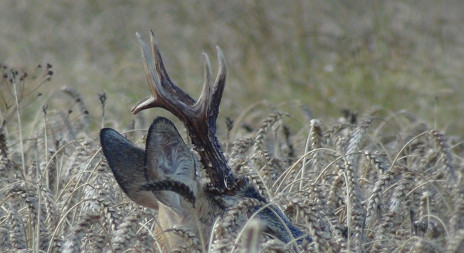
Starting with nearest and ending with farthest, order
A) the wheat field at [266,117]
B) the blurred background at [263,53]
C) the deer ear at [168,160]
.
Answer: the deer ear at [168,160], the wheat field at [266,117], the blurred background at [263,53]

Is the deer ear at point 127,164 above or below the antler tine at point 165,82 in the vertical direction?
below

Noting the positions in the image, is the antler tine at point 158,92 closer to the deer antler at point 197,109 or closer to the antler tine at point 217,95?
the deer antler at point 197,109

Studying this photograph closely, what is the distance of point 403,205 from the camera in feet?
13.9

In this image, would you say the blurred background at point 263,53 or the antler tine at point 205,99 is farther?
the blurred background at point 263,53

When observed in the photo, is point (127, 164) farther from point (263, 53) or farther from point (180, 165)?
point (263, 53)

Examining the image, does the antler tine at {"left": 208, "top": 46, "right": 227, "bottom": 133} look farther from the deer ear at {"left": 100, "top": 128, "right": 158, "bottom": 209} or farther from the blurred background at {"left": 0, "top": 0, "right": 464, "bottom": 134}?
the blurred background at {"left": 0, "top": 0, "right": 464, "bottom": 134}

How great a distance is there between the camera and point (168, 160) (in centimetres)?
349

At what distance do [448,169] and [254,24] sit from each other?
592 centimetres

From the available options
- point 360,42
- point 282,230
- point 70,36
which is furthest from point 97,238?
point 70,36

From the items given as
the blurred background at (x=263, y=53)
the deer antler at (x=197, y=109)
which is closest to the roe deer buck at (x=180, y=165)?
the deer antler at (x=197, y=109)

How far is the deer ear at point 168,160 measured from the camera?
3.41 meters

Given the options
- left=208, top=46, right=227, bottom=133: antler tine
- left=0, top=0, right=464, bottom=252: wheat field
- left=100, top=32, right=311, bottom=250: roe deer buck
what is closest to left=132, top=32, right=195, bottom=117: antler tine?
left=100, top=32, right=311, bottom=250: roe deer buck

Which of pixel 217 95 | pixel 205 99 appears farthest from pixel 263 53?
pixel 205 99

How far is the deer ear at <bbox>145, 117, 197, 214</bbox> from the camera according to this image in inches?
134
